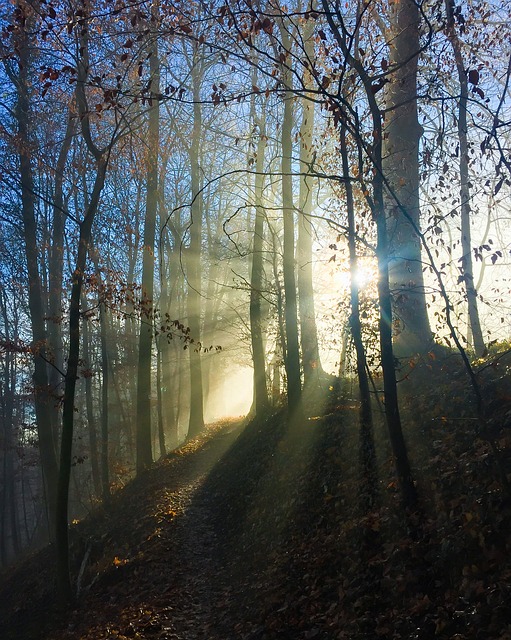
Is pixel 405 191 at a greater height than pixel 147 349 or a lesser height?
greater

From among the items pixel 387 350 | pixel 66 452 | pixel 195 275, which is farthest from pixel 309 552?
pixel 195 275

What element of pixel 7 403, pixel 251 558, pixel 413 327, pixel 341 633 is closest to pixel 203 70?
pixel 413 327

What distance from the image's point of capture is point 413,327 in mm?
9555

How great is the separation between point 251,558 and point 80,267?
18.7 feet

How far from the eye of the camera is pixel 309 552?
665 centimetres

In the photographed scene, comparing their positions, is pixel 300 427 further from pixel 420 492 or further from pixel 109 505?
pixel 109 505

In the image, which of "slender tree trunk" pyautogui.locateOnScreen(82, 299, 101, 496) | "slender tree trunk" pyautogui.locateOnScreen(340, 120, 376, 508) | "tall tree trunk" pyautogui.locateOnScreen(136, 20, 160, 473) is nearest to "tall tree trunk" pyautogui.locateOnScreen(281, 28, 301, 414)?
"slender tree trunk" pyautogui.locateOnScreen(340, 120, 376, 508)

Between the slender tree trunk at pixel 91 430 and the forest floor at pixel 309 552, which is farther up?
the slender tree trunk at pixel 91 430

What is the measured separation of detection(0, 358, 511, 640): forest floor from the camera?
14.8 feet

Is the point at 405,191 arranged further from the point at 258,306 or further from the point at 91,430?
the point at 91,430

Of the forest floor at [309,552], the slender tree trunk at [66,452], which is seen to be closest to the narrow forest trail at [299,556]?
the forest floor at [309,552]

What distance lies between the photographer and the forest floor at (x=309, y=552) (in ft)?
14.8

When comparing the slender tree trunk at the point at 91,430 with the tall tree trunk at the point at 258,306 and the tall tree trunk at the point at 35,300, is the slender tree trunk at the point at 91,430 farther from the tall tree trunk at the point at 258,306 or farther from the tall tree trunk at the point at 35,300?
the tall tree trunk at the point at 258,306

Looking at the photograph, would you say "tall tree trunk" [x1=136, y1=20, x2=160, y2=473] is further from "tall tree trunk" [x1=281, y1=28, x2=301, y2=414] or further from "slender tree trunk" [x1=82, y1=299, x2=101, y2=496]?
"slender tree trunk" [x1=82, y1=299, x2=101, y2=496]
